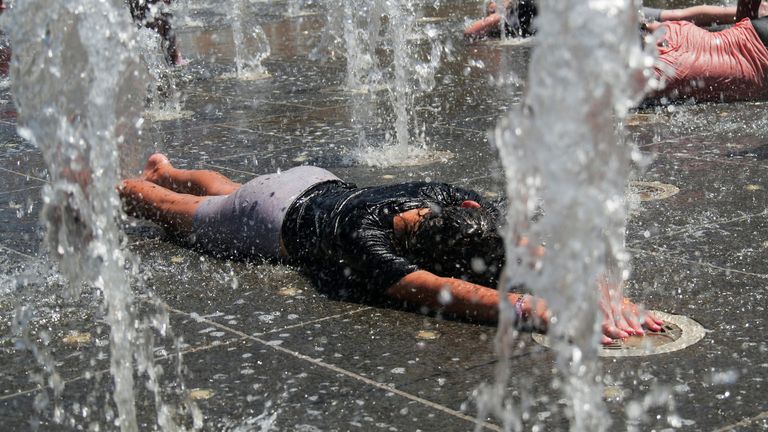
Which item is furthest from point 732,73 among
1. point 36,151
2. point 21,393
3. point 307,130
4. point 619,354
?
point 21,393

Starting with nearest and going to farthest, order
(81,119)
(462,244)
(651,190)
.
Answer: (81,119)
(462,244)
(651,190)

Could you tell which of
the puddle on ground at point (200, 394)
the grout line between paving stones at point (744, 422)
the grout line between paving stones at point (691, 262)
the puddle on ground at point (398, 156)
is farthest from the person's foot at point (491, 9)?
the grout line between paving stones at point (744, 422)

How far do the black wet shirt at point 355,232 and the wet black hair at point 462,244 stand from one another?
0.09 m

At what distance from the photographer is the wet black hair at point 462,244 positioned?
437 cm

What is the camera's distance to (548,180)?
2822 millimetres

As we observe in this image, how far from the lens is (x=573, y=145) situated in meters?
2.78

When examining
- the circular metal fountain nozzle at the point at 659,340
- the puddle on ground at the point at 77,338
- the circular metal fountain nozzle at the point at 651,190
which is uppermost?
the circular metal fountain nozzle at the point at 651,190

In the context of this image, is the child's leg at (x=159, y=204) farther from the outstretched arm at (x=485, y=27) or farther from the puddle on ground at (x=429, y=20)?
the puddle on ground at (x=429, y=20)

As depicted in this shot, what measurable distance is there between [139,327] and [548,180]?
198 cm

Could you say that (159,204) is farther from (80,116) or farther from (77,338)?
(80,116)

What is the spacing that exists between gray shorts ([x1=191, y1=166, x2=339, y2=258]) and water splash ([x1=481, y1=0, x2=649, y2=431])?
83.4 inches

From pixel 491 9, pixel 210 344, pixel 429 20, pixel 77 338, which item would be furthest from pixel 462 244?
pixel 429 20

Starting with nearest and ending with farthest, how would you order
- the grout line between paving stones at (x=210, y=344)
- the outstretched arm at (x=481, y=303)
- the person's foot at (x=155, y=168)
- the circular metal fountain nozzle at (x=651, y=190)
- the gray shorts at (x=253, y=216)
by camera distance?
the grout line between paving stones at (x=210, y=344), the outstretched arm at (x=481, y=303), the gray shorts at (x=253, y=216), the circular metal fountain nozzle at (x=651, y=190), the person's foot at (x=155, y=168)

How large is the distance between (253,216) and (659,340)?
5.99 feet
